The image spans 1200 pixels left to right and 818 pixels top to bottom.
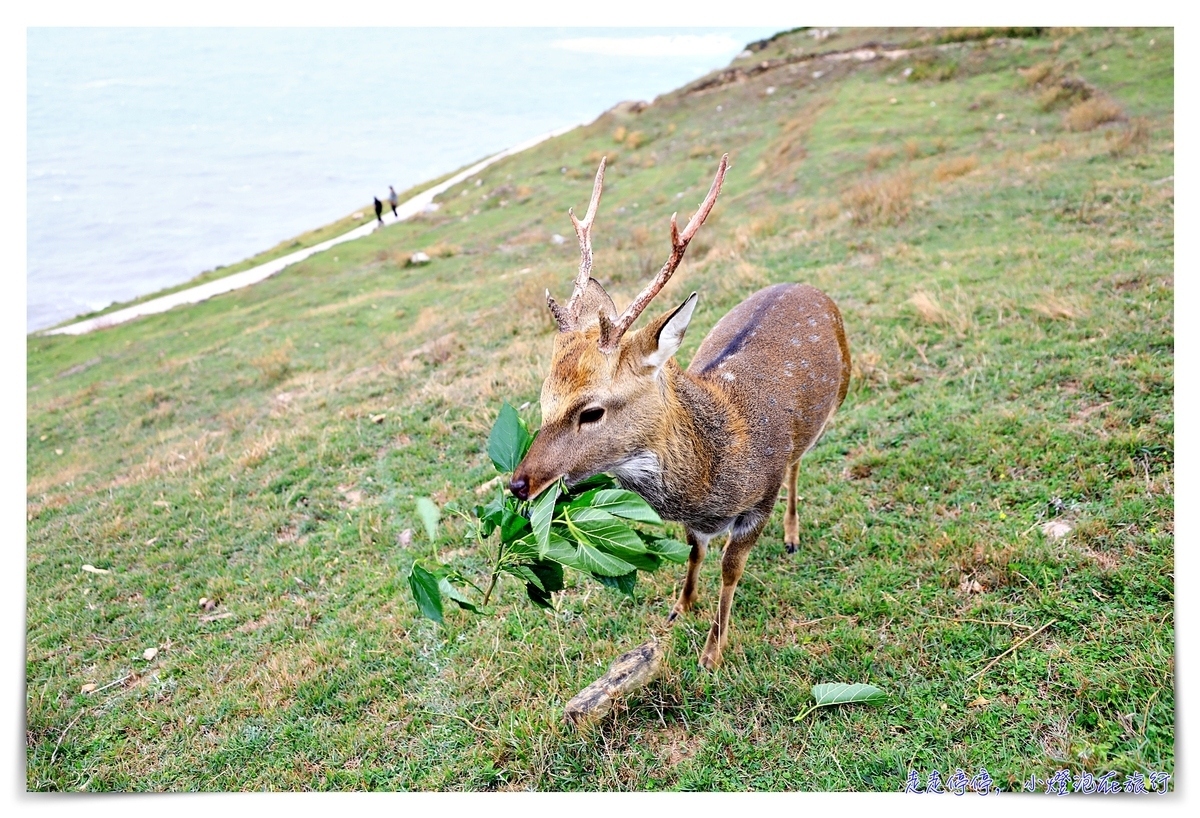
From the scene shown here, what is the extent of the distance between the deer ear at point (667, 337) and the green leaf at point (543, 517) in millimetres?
710

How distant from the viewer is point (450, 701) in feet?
12.5

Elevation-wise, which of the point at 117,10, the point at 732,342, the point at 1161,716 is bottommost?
the point at 1161,716

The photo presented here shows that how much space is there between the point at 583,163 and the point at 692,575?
24.5 metres

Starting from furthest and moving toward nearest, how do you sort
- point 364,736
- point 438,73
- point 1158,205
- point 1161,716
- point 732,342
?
1. point 438,73
2. point 1158,205
3. point 732,342
4. point 364,736
5. point 1161,716

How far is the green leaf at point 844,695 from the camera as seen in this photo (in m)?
3.30

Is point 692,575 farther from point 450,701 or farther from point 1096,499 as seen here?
point 1096,499

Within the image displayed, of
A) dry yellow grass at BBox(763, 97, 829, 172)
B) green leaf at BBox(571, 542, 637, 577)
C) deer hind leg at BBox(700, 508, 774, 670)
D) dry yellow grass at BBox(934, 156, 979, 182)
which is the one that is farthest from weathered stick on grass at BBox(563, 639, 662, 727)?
dry yellow grass at BBox(763, 97, 829, 172)

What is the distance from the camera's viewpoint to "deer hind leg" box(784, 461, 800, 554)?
179 inches

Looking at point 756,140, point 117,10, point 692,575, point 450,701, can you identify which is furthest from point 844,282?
point 756,140

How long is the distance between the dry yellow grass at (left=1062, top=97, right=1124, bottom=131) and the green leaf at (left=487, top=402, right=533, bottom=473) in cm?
1481

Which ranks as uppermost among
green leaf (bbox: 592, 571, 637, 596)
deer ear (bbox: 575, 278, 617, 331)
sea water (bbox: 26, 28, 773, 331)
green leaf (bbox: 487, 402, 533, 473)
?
sea water (bbox: 26, 28, 773, 331)

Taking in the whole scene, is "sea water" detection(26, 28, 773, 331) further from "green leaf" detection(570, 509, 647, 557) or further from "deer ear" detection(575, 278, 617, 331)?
"green leaf" detection(570, 509, 647, 557)

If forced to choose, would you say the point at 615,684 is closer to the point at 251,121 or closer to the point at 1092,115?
the point at 1092,115

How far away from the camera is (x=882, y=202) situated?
10820 mm
